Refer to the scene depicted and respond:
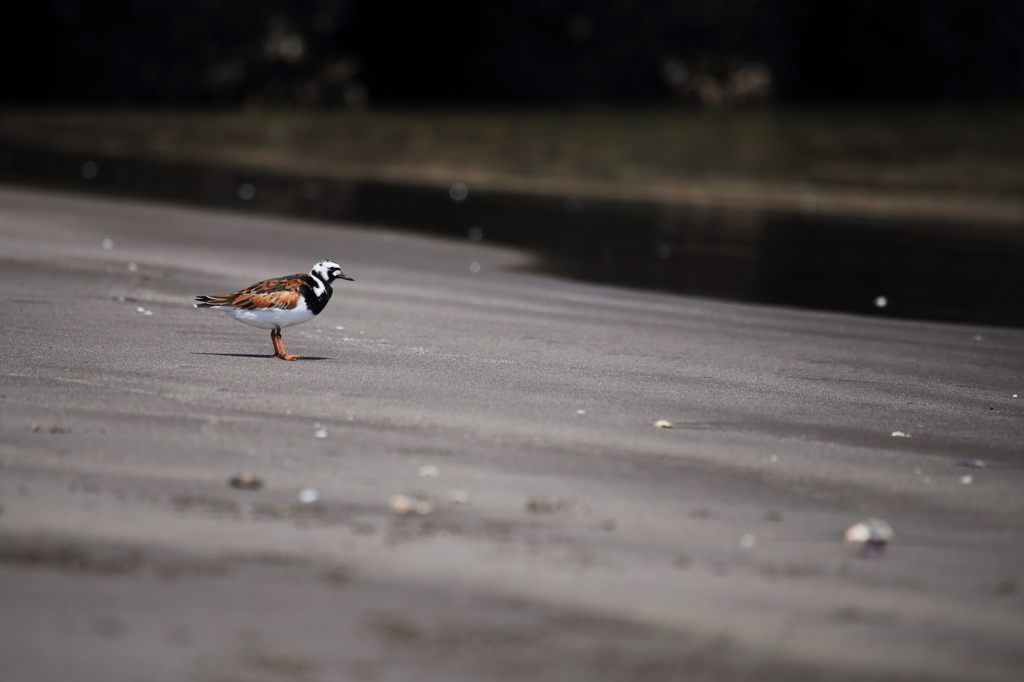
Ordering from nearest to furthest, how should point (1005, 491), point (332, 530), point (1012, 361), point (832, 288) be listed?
1. point (332, 530)
2. point (1005, 491)
3. point (1012, 361)
4. point (832, 288)

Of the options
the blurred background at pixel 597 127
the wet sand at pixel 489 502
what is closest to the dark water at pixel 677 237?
the blurred background at pixel 597 127

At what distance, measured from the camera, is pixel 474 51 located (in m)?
30.4

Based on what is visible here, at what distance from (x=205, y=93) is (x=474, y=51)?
22.8ft

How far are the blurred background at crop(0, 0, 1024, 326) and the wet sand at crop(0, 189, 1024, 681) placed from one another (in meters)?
3.70

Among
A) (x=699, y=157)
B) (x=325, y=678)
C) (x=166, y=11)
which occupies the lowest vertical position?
(x=325, y=678)

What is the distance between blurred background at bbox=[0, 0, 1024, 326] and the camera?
1281cm

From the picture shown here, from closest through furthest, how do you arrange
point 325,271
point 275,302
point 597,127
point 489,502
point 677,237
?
point 489,502 < point 275,302 < point 325,271 < point 677,237 < point 597,127

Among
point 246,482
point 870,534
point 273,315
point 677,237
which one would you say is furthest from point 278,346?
point 677,237

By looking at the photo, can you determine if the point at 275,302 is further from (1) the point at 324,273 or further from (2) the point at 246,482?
(2) the point at 246,482

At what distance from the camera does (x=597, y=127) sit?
22.8 meters

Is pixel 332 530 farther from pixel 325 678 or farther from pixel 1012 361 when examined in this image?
pixel 1012 361

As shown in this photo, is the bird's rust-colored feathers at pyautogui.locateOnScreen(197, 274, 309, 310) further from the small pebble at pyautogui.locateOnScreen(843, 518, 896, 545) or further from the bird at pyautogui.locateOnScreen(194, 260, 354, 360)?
the small pebble at pyautogui.locateOnScreen(843, 518, 896, 545)

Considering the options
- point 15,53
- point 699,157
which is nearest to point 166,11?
point 15,53

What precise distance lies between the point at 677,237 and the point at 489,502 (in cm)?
973
